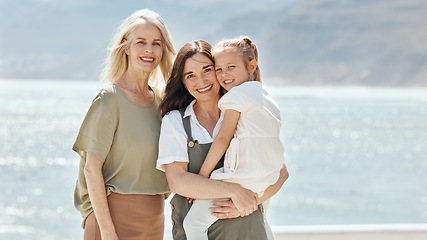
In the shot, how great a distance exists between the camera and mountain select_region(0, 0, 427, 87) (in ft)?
267

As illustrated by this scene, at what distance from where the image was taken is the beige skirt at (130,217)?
7.91 feet

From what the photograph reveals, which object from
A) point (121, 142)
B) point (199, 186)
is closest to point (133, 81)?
point (121, 142)

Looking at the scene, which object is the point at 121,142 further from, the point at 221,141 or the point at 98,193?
the point at 221,141

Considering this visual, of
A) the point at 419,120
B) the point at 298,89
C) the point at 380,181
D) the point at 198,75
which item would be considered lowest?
the point at 198,75

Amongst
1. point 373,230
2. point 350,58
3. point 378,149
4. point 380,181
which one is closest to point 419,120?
point 378,149

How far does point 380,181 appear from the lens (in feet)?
51.7

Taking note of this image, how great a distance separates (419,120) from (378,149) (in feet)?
46.9

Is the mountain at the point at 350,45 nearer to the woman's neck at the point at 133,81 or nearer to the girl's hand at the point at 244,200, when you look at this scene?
the woman's neck at the point at 133,81

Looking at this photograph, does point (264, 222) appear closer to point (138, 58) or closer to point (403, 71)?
point (138, 58)

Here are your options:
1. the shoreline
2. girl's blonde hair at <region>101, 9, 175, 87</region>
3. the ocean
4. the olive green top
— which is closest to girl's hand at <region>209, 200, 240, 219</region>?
the olive green top

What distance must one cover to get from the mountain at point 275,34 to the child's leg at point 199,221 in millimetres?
47882

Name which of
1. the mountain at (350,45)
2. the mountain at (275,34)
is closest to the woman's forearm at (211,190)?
the mountain at (275,34)

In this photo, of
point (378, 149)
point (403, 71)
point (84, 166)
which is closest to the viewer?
point (84, 166)

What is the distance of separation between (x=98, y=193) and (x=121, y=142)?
245mm
